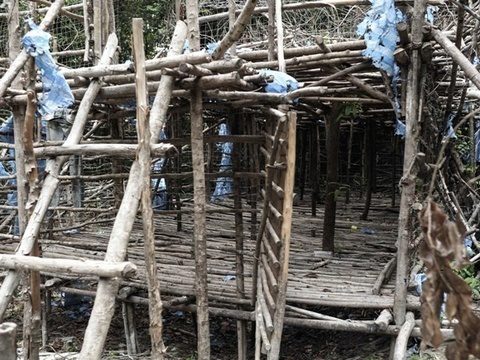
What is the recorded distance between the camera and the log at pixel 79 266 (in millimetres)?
2859

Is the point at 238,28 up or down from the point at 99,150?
up

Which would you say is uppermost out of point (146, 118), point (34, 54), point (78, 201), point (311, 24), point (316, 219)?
point (311, 24)

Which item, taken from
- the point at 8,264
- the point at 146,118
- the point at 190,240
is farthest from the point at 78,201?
the point at 146,118

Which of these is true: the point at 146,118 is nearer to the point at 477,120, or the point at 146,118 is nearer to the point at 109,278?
the point at 109,278

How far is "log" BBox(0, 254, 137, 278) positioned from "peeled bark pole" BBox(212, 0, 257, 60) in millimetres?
1296

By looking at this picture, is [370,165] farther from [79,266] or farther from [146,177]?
[79,266]

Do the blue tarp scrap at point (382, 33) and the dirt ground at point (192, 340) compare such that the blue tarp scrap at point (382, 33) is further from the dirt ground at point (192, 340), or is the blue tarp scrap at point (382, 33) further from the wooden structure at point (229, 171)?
the dirt ground at point (192, 340)

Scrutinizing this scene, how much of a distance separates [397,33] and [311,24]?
3197 millimetres

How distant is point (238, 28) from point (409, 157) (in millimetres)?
1915

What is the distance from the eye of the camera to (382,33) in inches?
166

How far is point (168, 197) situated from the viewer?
8172 millimetres

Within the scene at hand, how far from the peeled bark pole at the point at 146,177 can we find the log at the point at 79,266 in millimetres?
150

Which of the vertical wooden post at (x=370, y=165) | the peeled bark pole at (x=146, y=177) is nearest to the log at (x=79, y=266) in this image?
the peeled bark pole at (x=146, y=177)

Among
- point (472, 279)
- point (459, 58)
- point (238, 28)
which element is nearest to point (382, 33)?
point (459, 58)
